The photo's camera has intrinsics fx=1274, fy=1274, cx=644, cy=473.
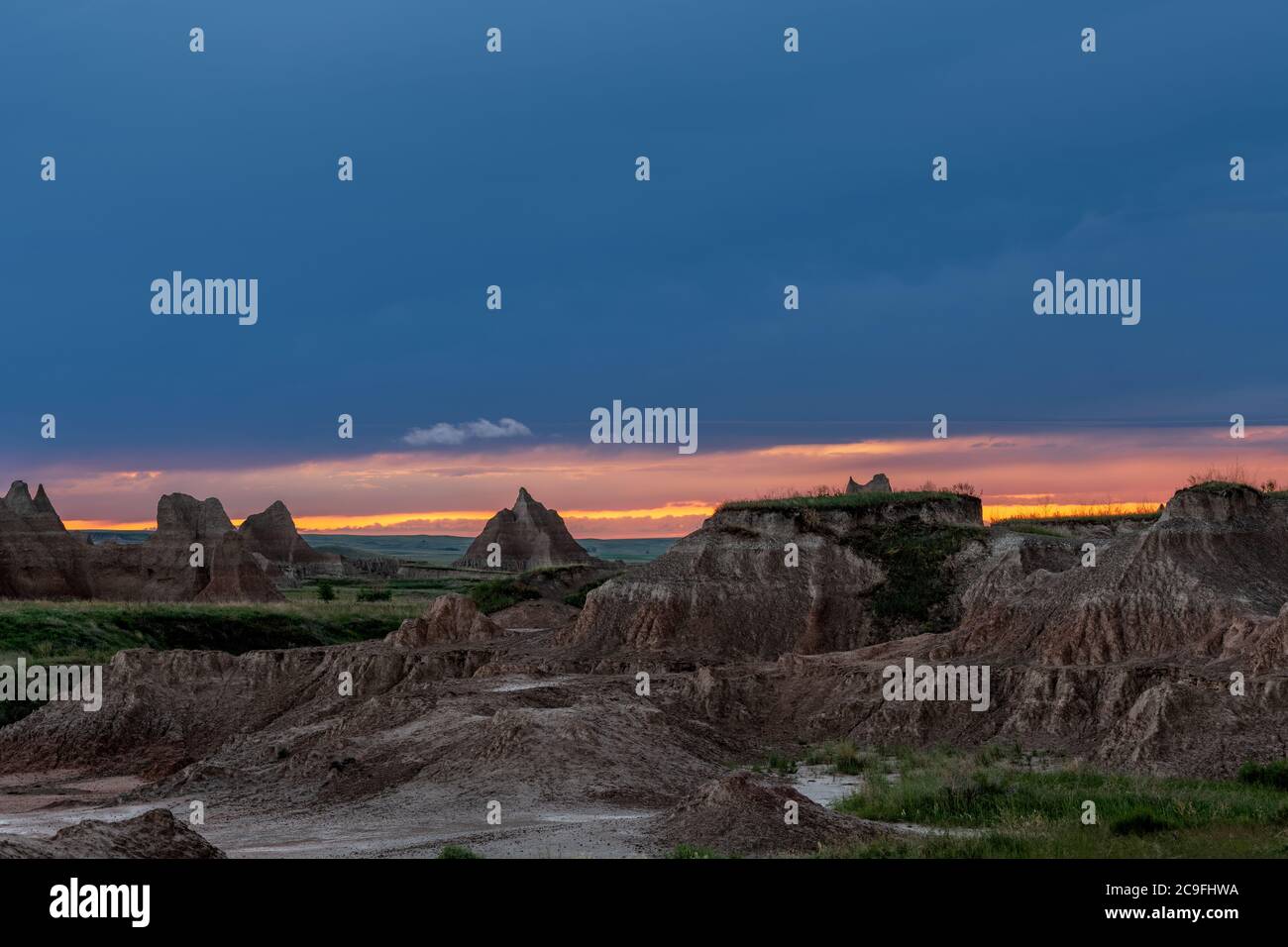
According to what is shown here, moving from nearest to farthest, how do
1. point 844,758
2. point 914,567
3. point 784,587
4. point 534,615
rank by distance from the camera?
point 844,758 → point 784,587 → point 914,567 → point 534,615

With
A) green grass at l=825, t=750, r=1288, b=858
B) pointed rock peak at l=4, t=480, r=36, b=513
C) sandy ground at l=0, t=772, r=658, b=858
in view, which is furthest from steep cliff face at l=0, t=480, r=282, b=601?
green grass at l=825, t=750, r=1288, b=858

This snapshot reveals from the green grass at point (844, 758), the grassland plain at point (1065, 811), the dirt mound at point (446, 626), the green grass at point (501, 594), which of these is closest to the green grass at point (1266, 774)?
the grassland plain at point (1065, 811)

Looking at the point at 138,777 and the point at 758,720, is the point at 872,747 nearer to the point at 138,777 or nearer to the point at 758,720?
the point at 758,720

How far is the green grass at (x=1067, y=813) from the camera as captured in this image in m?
18.5

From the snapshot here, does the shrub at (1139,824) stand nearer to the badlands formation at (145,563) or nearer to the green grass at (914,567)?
the green grass at (914,567)

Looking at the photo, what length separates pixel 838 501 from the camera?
64125 millimetres

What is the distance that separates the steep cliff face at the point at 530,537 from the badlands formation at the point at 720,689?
10293 cm

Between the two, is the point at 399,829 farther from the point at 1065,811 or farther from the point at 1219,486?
the point at 1219,486

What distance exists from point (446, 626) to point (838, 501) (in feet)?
66.9

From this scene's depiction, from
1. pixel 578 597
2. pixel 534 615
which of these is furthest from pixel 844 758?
pixel 578 597

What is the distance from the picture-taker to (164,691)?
5078 centimetres

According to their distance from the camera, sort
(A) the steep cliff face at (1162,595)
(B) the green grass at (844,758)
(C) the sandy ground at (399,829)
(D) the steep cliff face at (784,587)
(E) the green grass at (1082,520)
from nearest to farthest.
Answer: (C) the sandy ground at (399,829) < (B) the green grass at (844,758) < (A) the steep cliff face at (1162,595) < (D) the steep cliff face at (784,587) < (E) the green grass at (1082,520)
